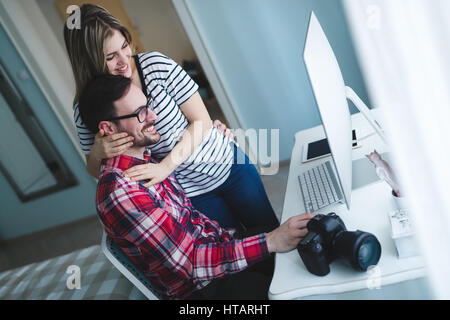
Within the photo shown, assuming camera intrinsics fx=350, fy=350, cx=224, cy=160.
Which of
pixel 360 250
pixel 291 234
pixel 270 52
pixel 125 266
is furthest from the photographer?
pixel 270 52

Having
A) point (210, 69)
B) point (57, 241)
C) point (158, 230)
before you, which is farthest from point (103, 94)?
point (57, 241)

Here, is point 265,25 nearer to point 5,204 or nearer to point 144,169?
point 144,169

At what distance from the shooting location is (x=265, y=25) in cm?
258

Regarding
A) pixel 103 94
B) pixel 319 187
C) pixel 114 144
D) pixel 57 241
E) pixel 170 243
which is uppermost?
pixel 103 94

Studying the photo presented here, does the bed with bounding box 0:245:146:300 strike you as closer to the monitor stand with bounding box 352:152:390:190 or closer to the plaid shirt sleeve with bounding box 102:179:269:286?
the plaid shirt sleeve with bounding box 102:179:269:286

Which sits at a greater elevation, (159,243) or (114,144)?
(114,144)

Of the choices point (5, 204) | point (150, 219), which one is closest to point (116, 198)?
point (150, 219)

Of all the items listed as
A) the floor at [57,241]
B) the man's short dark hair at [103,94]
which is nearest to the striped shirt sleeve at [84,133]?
the man's short dark hair at [103,94]

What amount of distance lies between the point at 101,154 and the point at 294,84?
1.96 meters

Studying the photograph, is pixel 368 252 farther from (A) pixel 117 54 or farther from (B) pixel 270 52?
(B) pixel 270 52

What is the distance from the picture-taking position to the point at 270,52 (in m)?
2.65

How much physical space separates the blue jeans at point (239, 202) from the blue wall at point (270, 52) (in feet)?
4.78

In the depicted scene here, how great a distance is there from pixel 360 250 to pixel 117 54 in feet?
2.98

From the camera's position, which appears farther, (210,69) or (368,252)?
(210,69)
